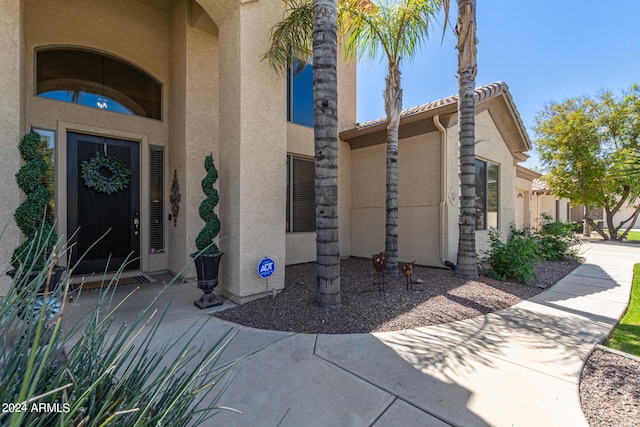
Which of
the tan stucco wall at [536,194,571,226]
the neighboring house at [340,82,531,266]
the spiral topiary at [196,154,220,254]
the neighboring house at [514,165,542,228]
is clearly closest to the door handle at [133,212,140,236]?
the spiral topiary at [196,154,220,254]

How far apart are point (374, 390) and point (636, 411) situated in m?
2.13

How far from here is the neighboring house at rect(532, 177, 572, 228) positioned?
19516 mm

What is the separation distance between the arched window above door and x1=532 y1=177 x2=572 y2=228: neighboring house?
22.0 meters

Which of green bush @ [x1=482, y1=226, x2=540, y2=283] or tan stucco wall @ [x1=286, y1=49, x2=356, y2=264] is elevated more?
tan stucco wall @ [x1=286, y1=49, x2=356, y2=264]

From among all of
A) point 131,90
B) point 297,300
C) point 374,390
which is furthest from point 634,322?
point 131,90

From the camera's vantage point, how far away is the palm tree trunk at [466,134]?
606 centimetres

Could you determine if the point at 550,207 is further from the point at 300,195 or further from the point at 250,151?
the point at 250,151

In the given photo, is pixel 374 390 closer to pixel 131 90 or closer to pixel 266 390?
pixel 266 390

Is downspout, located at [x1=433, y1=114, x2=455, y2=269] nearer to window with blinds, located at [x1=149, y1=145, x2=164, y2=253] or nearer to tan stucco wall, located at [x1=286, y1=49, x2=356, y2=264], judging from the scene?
tan stucco wall, located at [x1=286, y1=49, x2=356, y2=264]

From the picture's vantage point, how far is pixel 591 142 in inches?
555

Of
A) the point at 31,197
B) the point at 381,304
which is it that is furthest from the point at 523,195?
the point at 31,197

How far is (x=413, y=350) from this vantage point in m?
3.25

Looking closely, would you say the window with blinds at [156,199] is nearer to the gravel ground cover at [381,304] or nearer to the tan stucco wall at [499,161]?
the gravel ground cover at [381,304]

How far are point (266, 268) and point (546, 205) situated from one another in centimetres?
2608
